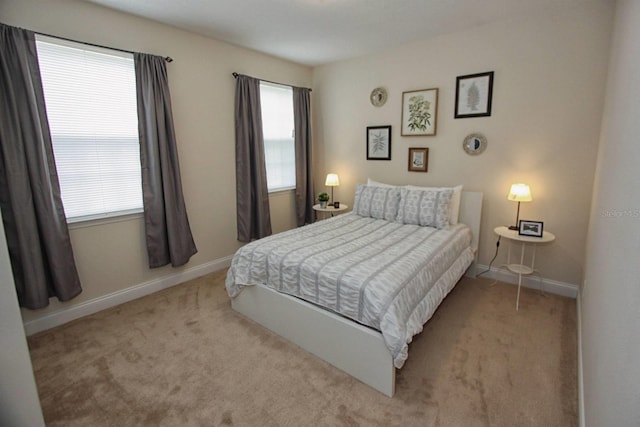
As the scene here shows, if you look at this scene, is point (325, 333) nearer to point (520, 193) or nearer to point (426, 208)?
point (426, 208)

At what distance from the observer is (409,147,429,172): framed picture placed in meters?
3.71

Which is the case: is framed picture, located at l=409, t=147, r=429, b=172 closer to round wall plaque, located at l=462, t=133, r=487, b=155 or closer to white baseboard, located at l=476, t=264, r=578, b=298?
round wall plaque, located at l=462, t=133, r=487, b=155

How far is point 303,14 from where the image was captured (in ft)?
9.23

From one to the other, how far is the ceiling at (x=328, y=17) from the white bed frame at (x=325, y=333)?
2375mm

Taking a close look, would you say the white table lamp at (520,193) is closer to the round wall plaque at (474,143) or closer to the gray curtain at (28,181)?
the round wall plaque at (474,143)

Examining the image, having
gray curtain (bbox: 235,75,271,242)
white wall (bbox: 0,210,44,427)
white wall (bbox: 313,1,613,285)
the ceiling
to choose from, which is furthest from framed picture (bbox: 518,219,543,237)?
white wall (bbox: 0,210,44,427)

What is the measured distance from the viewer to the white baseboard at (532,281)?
302cm

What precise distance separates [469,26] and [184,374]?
12.8 ft

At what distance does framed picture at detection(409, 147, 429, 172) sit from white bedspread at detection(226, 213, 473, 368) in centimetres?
89

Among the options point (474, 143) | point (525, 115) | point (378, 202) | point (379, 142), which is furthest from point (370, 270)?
point (379, 142)

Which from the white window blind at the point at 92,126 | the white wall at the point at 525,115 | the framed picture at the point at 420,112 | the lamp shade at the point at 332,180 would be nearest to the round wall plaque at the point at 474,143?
the white wall at the point at 525,115

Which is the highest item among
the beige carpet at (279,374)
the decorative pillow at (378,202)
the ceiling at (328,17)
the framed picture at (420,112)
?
the ceiling at (328,17)

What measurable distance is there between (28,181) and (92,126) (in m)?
0.65

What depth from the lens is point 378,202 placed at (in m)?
3.62
